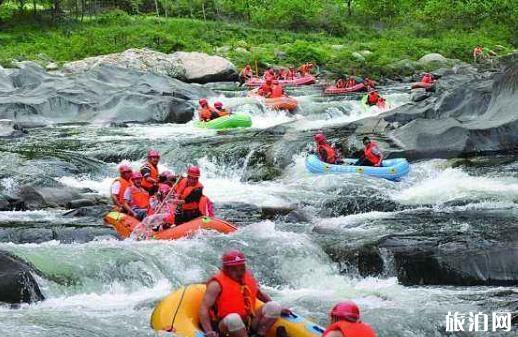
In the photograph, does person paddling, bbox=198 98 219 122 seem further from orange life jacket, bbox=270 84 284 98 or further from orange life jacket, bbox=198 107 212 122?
orange life jacket, bbox=270 84 284 98

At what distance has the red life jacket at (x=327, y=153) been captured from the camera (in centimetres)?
1667

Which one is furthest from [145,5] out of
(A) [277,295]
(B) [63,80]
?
(A) [277,295]

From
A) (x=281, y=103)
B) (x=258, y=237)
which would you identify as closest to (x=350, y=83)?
(x=281, y=103)

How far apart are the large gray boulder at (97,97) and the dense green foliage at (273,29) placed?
33.2ft

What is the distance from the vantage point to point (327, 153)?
1673 centimetres

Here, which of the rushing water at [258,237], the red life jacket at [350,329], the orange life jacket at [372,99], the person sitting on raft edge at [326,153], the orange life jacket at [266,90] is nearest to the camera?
the red life jacket at [350,329]

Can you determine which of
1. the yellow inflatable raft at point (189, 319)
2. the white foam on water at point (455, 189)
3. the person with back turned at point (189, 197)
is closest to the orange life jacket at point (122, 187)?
the person with back turned at point (189, 197)

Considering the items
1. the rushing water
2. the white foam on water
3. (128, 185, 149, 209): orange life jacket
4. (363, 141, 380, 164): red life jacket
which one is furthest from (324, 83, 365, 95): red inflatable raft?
(128, 185, 149, 209): orange life jacket

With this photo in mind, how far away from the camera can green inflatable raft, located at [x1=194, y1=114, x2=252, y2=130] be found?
22.6 meters

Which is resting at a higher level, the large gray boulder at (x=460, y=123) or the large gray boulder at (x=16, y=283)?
the large gray boulder at (x=16, y=283)

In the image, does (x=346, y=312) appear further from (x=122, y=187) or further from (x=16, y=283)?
(x=122, y=187)

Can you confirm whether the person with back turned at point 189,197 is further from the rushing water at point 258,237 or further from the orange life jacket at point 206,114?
the orange life jacket at point 206,114

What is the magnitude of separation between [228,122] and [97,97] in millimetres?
6670

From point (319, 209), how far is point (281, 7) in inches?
1801
